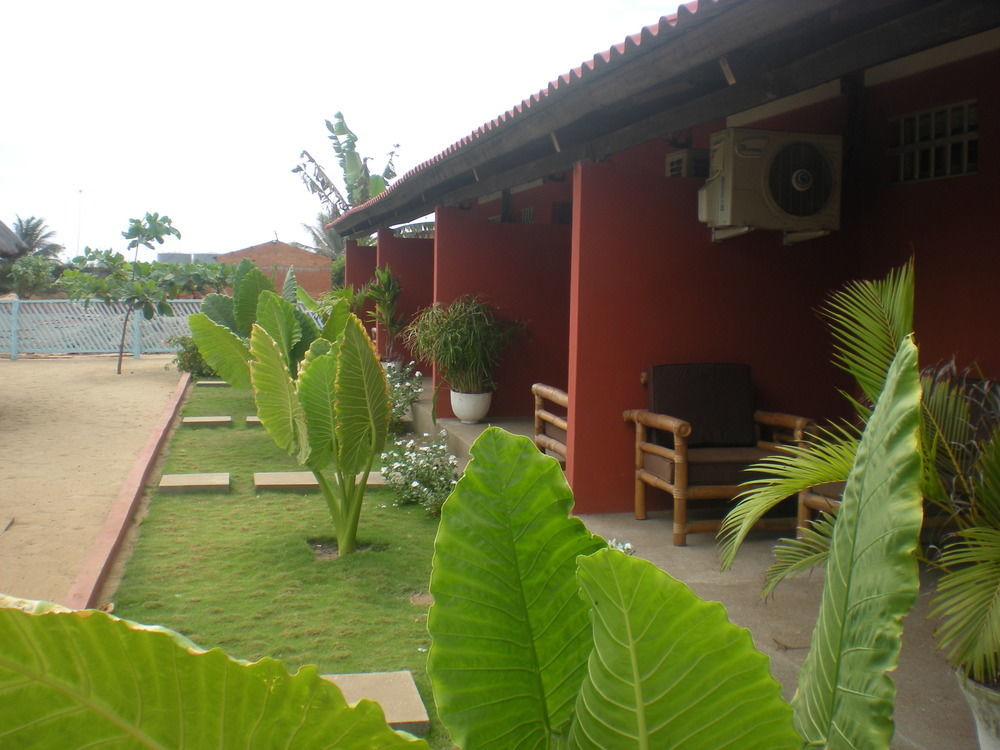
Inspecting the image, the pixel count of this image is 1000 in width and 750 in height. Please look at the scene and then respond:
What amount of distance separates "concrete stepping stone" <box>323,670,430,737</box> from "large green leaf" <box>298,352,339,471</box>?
74.0 inches

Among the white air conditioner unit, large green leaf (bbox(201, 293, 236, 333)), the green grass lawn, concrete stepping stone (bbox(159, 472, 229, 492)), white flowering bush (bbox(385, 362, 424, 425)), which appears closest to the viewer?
the green grass lawn

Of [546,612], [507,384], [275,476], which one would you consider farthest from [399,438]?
[546,612]

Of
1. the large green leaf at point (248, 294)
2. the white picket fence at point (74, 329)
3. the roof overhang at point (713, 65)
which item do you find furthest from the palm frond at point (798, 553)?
the white picket fence at point (74, 329)

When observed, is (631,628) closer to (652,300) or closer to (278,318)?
(652,300)

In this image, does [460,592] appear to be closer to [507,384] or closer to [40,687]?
[40,687]

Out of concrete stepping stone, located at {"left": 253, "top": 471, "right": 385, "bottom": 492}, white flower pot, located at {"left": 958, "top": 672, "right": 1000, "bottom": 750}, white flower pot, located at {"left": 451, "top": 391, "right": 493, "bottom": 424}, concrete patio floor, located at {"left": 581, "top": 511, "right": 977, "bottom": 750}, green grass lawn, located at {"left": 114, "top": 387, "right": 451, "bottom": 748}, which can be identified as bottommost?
green grass lawn, located at {"left": 114, "top": 387, "right": 451, "bottom": 748}

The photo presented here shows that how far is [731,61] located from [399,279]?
8506 mm

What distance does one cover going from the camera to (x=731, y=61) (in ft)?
14.2

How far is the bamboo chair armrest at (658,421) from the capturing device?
17.1 feet

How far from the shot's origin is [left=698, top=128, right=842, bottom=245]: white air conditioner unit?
206 inches

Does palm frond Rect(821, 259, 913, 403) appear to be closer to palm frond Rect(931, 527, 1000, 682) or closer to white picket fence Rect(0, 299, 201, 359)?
palm frond Rect(931, 527, 1000, 682)

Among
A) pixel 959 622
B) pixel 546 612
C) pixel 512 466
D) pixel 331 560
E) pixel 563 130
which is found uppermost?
pixel 563 130

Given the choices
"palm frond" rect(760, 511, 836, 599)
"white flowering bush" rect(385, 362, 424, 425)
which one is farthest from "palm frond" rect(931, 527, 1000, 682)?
"white flowering bush" rect(385, 362, 424, 425)

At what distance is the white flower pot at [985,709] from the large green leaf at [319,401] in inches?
142
